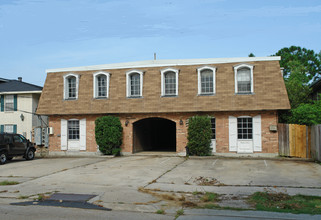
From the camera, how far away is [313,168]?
14.5 meters

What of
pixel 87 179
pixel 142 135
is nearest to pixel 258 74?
pixel 142 135

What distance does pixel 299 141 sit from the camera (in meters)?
18.0

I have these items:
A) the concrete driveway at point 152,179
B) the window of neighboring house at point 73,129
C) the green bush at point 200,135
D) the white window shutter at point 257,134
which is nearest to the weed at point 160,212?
the concrete driveway at point 152,179

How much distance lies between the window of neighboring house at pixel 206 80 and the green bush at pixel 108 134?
5789mm

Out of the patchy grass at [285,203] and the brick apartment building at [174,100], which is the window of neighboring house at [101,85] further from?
the patchy grass at [285,203]

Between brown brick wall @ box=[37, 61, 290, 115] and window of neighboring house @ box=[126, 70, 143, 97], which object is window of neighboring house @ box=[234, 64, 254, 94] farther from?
window of neighboring house @ box=[126, 70, 143, 97]

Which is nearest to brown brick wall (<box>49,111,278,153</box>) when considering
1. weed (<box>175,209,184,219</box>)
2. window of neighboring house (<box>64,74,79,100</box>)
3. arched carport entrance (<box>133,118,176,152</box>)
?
arched carport entrance (<box>133,118,176,152</box>)

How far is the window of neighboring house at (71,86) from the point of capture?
22531 mm

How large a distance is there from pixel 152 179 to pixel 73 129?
39.1ft

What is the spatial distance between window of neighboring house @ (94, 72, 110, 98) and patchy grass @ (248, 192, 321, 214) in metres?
14.8

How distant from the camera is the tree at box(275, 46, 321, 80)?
2180 inches

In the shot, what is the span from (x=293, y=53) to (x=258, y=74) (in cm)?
4337

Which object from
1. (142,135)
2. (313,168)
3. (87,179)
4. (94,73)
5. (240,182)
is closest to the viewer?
(240,182)

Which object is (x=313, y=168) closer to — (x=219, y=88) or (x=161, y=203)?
(x=219, y=88)
